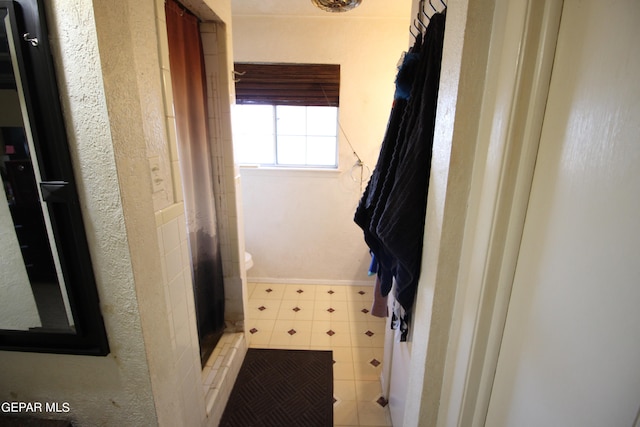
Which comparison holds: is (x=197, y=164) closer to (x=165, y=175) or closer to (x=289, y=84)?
(x=165, y=175)

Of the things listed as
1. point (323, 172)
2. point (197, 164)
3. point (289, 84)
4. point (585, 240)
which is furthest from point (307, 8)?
point (585, 240)

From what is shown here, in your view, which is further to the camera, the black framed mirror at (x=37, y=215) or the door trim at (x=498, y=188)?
the black framed mirror at (x=37, y=215)

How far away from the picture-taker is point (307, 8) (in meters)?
2.37

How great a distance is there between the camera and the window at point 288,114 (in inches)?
102

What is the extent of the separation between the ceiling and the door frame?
6.49 ft

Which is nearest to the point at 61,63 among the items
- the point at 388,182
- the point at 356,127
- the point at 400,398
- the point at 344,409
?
the point at 388,182

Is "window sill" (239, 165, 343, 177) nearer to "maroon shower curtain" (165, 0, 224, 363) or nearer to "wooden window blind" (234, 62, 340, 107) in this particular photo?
"wooden window blind" (234, 62, 340, 107)

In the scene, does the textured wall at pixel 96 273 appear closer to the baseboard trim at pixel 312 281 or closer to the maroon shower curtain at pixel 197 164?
the maroon shower curtain at pixel 197 164

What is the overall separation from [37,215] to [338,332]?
2088 mm

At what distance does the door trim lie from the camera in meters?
0.56

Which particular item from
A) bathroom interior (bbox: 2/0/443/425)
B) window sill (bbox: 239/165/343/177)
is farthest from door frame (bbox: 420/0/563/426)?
window sill (bbox: 239/165/343/177)

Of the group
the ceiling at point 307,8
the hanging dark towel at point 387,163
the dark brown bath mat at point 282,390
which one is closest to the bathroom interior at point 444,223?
the hanging dark towel at point 387,163

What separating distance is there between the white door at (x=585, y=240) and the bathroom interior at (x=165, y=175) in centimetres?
103

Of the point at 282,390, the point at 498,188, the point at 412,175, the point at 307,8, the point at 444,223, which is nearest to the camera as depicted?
the point at 498,188
